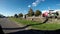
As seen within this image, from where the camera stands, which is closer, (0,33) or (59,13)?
(0,33)

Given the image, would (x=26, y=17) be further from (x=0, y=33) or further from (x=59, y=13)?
(x=0, y=33)

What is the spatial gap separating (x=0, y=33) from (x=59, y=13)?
2110 inches

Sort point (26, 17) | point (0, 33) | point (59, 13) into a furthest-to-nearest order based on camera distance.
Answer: point (59, 13) → point (26, 17) → point (0, 33)

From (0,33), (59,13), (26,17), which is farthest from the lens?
(59,13)

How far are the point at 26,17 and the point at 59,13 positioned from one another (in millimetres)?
18299

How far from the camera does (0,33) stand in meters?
12.4

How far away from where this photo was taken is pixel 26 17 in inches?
1980

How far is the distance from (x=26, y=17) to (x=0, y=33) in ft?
124

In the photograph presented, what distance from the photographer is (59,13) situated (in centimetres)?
6444

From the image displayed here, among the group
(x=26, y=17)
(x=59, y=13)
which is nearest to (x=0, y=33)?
(x=26, y=17)

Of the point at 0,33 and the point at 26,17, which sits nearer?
the point at 0,33
